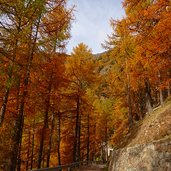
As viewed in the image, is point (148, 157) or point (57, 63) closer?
point (148, 157)

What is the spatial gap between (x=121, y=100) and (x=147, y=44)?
55.6 feet

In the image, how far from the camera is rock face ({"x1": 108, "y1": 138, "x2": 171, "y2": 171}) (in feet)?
33.8

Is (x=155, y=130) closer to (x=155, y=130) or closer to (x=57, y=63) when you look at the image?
(x=155, y=130)

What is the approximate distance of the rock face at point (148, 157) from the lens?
1031 centimetres

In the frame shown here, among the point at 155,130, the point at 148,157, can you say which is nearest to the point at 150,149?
the point at 148,157

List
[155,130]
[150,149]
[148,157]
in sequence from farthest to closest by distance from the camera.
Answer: [155,130]
[150,149]
[148,157]

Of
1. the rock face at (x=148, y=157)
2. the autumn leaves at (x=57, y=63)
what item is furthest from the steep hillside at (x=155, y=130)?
the autumn leaves at (x=57, y=63)

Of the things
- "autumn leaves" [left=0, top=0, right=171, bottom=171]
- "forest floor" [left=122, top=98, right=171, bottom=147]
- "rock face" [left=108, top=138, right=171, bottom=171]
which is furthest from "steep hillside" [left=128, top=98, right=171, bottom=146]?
"autumn leaves" [left=0, top=0, right=171, bottom=171]

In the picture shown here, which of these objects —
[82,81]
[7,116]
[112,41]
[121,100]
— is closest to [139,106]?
[121,100]

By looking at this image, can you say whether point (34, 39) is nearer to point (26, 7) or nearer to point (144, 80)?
point (26, 7)

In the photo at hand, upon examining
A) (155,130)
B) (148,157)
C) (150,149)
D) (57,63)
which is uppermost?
(57,63)

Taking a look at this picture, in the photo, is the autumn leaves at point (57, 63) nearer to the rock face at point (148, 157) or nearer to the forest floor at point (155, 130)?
the forest floor at point (155, 130)

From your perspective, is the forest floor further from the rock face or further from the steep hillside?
the rock face

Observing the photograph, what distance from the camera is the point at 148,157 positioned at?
11.2 metres
